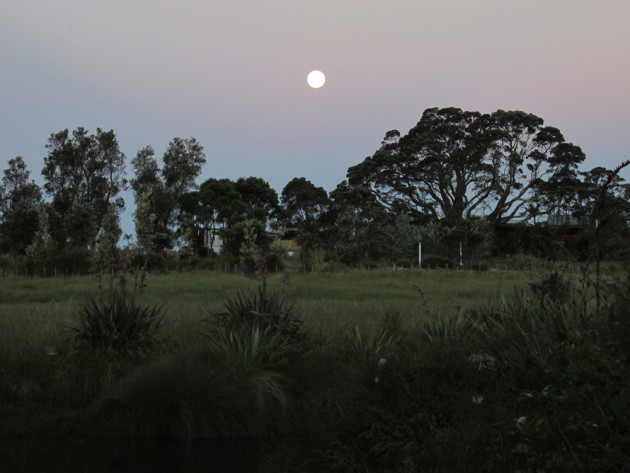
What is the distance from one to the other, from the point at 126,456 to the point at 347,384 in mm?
2504

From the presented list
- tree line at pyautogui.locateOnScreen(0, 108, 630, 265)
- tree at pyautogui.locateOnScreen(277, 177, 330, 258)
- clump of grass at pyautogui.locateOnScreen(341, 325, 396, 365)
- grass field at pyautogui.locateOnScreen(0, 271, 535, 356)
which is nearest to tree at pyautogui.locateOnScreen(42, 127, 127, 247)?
tree line at pyautogui.locateOnScreen(0, 108, 630, 265)

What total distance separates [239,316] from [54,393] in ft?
8.49

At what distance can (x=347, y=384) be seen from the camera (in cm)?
667

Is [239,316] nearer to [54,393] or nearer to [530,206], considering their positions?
[54,393]

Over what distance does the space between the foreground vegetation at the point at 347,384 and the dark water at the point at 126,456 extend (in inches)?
7.0

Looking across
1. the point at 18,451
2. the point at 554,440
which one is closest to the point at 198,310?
the point at 18,451

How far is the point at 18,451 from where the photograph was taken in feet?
19.8

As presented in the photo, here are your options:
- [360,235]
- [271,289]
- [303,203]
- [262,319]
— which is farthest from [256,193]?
[262,319]

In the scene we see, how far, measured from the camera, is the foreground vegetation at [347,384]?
3.78m

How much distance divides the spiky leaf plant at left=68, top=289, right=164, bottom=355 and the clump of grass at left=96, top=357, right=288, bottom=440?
1.15m

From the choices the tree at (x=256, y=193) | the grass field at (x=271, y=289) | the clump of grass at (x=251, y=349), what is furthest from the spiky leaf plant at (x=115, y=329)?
the tree at (x=256, y=193)

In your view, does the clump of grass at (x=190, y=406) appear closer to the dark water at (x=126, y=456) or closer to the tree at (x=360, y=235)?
the dark water at (x=126, y=456)

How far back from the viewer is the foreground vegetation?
3.78 metres

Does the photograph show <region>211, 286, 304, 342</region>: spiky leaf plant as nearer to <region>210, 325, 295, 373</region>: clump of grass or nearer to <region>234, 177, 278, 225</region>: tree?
<region>210, 325, 295, 373</region>: clump of grass
